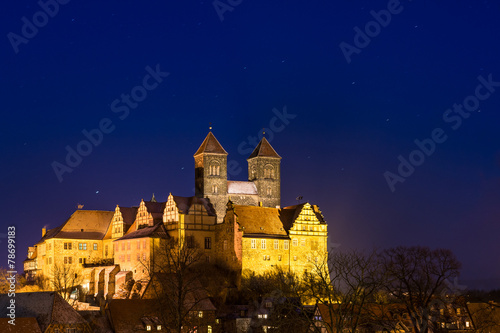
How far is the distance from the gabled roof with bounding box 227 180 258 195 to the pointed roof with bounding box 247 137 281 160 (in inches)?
199

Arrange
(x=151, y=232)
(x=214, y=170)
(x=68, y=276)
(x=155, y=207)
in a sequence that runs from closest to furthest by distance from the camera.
→ (x=151, y=232), (x=68, y=276), (x=155, y=207), (x=214, y=170)

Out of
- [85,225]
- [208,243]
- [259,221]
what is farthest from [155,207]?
[259,221]

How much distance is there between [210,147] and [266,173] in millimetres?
8570

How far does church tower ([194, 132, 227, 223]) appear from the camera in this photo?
101m

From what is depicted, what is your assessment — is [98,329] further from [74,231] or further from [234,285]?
[74,231]

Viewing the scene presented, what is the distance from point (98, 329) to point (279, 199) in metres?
49.1

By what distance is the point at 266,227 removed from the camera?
286 feet

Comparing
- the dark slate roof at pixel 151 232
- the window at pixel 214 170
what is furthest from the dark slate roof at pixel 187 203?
the window at pixel 214 170

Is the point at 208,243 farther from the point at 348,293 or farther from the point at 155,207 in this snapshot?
the point at 348,293

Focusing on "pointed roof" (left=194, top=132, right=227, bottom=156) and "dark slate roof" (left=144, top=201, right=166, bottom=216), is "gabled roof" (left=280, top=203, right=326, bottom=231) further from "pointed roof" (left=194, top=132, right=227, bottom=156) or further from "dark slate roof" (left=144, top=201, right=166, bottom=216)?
"pointed roof" (left=194, top=132, right=227, bottom=156)

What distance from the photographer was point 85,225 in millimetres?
98375

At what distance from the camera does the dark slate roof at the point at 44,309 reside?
188 ft

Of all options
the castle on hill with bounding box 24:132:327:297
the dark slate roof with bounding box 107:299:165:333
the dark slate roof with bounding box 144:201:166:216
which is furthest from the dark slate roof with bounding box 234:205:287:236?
the dark slate roof with bounding box 107:299:165:333

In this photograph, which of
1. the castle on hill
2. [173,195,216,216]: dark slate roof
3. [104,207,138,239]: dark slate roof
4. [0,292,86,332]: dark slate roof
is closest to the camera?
[0,292,86,332]: dark slate roof
